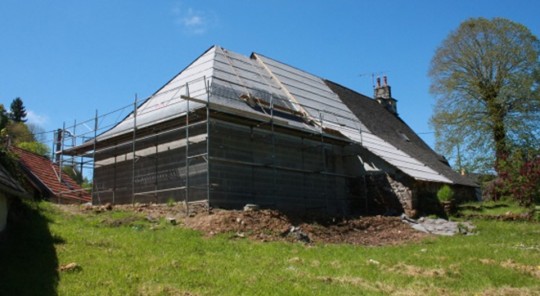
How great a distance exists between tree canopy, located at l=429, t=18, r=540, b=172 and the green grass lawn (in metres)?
16.0

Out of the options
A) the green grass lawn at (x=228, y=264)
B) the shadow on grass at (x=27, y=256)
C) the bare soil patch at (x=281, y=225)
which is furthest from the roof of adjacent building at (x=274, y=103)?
the shadow on grass at (x=27, y=256)

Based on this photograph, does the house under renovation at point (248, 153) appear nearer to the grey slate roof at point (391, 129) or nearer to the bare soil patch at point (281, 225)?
the grey slate roof at point (391, 129)

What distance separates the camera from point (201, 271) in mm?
8109

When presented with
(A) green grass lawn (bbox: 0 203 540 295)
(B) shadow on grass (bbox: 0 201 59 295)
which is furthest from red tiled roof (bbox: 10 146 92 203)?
(B) shadow on grass (bbox: 0 201 59 295)

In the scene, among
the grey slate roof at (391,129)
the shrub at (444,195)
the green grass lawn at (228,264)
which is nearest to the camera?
the green grass lawn at (228,264)

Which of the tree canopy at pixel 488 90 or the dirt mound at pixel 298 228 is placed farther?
the tree canopy at pixel 488 90

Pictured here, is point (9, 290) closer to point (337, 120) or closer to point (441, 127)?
point (337, 120)

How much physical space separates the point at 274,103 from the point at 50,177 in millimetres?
9608

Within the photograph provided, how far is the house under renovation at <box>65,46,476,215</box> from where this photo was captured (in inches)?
604

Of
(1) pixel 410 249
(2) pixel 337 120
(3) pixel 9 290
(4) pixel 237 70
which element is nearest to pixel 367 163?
(2) pixel 337 120

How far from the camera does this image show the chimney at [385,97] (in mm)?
34594

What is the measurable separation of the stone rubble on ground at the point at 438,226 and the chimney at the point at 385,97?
721 inches

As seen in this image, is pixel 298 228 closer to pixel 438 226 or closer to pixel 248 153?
pixel 248 153

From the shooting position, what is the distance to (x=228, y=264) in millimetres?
8773
